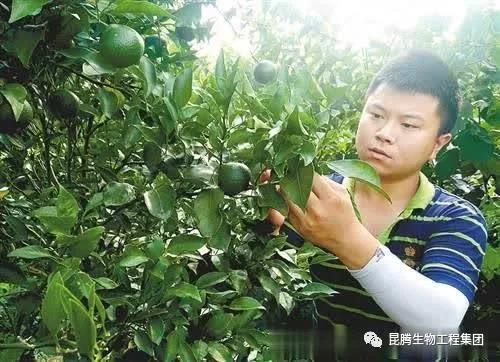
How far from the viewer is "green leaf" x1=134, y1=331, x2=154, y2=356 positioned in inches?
27.3

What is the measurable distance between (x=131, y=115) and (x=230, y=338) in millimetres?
302

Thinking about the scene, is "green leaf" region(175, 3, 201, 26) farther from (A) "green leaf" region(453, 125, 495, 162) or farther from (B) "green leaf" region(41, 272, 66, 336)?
(A) "green leaf" region(453, 125, 495, 162)

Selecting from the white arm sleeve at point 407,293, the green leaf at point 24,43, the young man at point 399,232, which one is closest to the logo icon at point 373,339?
the young man at point 399,232

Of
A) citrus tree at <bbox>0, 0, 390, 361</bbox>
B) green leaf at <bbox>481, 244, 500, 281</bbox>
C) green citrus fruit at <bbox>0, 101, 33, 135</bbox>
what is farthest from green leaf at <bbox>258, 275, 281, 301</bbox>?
green leaf at <bbox>481, 244, 500, 281</bbox>

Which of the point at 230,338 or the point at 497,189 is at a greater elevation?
the point at 497,189

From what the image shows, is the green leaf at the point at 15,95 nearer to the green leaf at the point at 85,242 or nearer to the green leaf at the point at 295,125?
the green leaf at the point at 85,242

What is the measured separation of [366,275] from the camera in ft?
2.80

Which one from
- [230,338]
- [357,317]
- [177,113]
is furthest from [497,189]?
[177,113]

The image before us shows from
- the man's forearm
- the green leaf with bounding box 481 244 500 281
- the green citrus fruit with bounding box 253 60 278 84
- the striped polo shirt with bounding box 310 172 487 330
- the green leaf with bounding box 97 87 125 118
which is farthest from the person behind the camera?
the green leaf with bounding box 481 244 500 281

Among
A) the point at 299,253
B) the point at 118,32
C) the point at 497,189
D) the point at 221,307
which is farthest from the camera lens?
the point at 497,189

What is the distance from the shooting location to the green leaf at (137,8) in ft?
2.10

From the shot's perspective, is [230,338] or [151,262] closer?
[151,262]

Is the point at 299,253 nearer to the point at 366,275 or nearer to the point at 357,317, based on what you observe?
the point at 366,275

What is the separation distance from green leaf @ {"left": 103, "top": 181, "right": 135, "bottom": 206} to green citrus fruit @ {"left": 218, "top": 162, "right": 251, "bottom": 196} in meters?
0.11
